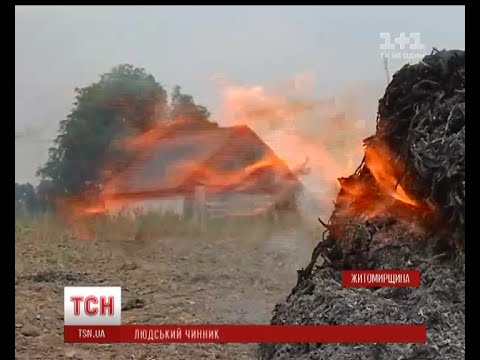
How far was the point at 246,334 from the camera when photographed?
147 cm

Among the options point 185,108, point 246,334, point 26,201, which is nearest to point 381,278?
point 246,334

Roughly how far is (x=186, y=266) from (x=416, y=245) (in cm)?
62

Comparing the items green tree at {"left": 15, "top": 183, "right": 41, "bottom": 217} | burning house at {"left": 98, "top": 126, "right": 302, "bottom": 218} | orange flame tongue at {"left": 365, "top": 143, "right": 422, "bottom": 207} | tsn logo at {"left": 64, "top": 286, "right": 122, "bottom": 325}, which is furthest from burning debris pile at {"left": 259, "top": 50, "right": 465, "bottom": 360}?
green tree at {"left": 15, "top": 183, "right": 41, "bottom": 217}

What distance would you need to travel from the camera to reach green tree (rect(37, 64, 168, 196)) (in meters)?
1.47

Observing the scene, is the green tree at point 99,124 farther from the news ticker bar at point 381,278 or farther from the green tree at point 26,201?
the news ticker bar at point 381,278

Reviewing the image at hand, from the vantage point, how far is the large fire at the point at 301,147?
1.48 metres

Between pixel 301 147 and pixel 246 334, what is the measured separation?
0.53 metres

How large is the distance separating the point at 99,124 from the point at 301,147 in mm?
553

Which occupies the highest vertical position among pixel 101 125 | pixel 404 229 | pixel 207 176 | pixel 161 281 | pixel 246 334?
pixel 101 125

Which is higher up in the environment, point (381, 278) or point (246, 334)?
point (381, 278)

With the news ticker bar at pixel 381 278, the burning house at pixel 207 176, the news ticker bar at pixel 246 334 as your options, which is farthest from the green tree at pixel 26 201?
the news ticker bar at pixel 381 278

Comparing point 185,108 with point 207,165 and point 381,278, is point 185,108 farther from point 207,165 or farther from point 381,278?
point 381,278

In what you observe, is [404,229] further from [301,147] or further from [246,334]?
[246,334]
